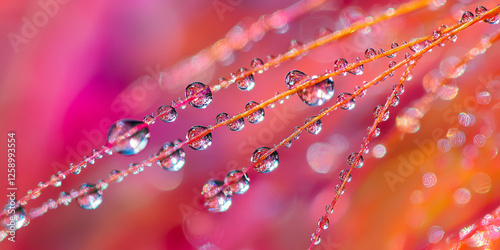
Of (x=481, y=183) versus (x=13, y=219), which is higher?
(x=13, y=219)

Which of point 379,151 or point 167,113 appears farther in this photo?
point 379,151

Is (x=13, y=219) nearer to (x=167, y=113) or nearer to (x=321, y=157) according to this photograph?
(x=167, y=113)

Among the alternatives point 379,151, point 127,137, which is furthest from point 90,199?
point 379,151

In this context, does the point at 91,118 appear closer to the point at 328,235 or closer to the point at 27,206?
the point at 27,206

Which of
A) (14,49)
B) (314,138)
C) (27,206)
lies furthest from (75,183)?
(314,138)

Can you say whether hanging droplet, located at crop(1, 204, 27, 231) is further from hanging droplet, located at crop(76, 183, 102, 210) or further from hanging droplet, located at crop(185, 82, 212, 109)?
hanging droplet, located at crop(185, 82, 212, 109)

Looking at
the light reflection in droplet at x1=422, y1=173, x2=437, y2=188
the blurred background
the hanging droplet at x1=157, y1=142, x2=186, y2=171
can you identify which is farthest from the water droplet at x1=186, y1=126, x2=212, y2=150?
the light reflection in droplet at x1=422, y1=173, x2=437, y2=188
